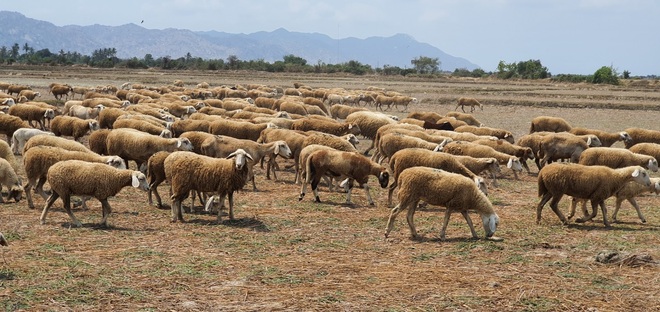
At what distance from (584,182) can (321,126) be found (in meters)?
13.2

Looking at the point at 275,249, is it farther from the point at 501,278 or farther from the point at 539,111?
the point at 539,111

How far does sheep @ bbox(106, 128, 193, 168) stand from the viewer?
62.4 ft

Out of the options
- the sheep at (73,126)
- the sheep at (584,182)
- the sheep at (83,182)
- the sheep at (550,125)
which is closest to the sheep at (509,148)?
the sheep at (584,182)

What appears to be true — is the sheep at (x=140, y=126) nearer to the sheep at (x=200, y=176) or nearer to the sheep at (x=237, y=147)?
the sheep at (x=237, y=147)

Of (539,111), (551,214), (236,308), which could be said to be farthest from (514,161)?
(539,111)

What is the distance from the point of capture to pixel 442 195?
1317 cm

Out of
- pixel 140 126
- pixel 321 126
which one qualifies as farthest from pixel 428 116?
pixel 140 126

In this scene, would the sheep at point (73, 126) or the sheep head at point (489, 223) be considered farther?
the sheep at point (73, 126)

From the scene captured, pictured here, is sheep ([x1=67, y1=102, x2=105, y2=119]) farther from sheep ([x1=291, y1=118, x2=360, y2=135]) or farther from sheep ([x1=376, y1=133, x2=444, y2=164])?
sheep ([x1=376, y1=133, x2=444, y2=164])

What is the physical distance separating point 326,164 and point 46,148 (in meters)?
6.61

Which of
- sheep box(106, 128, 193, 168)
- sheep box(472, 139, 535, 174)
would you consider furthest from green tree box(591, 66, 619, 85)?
sheep box(106, 128, 193, 168)

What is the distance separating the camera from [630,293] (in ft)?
32.3

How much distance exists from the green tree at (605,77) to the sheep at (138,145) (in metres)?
84.5

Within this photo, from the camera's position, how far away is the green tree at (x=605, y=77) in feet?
303
